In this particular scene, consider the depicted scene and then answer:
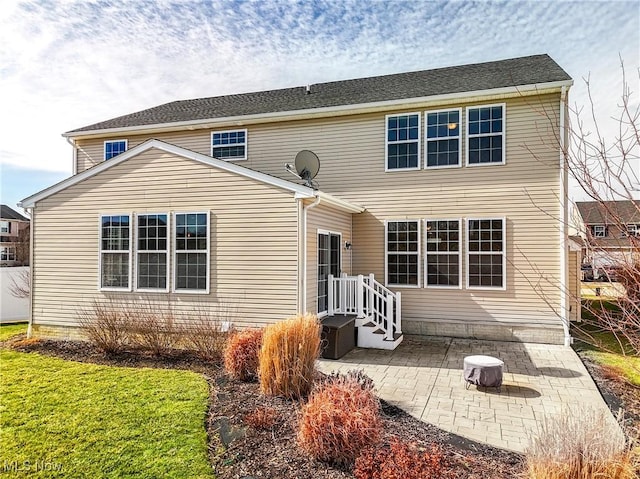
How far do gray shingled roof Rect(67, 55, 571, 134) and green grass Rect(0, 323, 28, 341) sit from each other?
659 cm

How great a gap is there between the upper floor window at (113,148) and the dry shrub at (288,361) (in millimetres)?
10639

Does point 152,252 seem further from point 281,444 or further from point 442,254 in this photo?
point 442,254

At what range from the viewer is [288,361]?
5586mm

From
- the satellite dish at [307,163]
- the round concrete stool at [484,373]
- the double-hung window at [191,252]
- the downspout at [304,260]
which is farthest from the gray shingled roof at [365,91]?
the round concrete stool at [484,373]

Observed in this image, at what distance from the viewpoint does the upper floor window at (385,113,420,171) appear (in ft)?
35.9

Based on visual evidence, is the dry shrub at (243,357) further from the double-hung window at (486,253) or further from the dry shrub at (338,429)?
the double-hung window at (486,253)

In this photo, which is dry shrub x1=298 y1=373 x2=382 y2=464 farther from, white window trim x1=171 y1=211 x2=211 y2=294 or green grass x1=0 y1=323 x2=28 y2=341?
green grass x1=0 y1=323 x2=28 y2=341

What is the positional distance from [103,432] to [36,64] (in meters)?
7.50

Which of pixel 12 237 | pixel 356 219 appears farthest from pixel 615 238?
pixel 12 237

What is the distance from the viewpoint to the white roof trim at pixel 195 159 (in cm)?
842

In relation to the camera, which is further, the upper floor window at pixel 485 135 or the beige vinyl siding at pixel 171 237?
the upper floor window at pixel 485 135

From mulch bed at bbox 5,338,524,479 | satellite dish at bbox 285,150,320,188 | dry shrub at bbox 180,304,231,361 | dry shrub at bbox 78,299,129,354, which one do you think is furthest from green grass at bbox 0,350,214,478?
satellite dish at bbox 285,150,320,188

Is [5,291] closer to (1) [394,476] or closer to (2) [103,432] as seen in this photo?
(2) [103,432]

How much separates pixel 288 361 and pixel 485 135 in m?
8.04
